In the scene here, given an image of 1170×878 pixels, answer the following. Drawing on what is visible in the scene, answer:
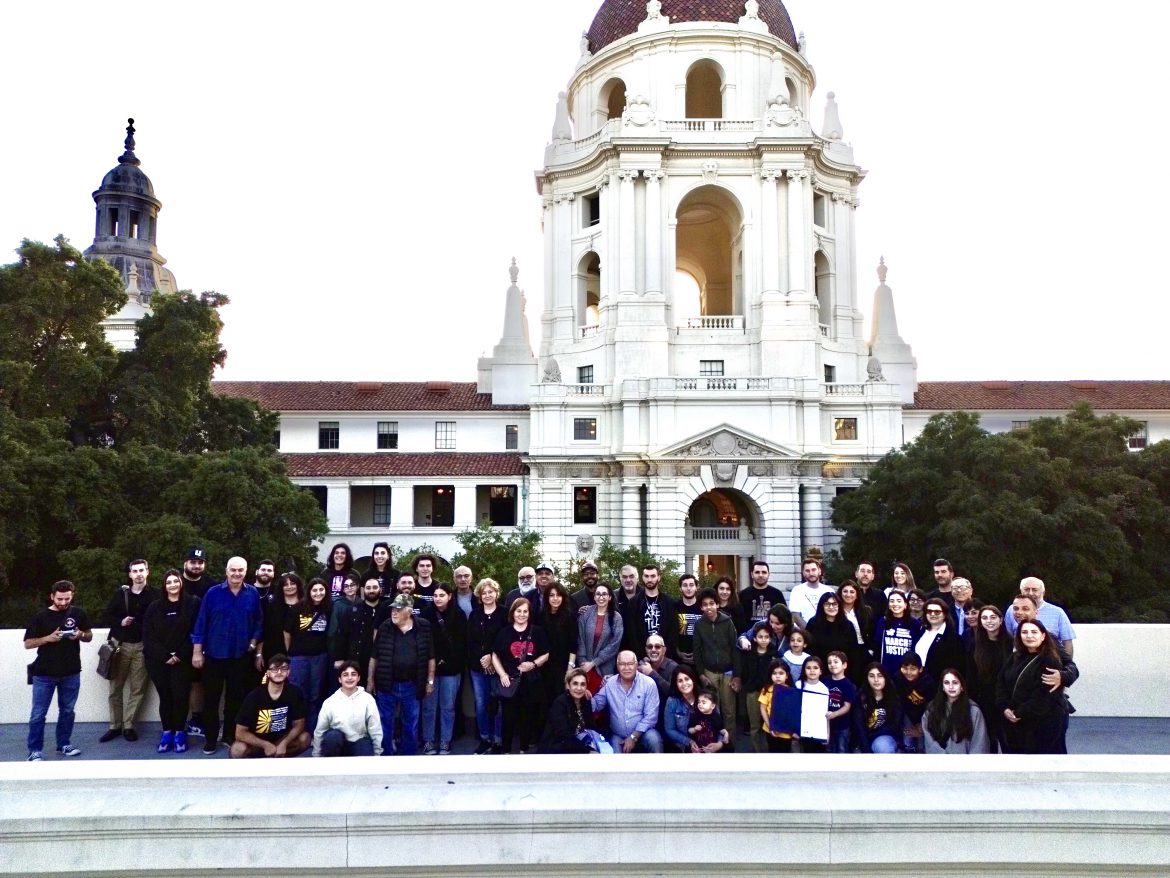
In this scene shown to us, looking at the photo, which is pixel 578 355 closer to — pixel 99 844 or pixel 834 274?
pixel 834 274

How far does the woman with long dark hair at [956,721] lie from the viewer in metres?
7.34

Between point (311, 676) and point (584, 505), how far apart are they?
3009 centimetres

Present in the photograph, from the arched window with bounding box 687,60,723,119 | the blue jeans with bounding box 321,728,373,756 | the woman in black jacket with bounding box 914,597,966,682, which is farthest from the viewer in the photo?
the arched window with bounding box 687,60,723,119

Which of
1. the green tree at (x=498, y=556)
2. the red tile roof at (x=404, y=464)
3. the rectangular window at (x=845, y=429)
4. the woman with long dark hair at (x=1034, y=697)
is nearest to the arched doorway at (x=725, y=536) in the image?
the rectangular window at (x=845, y=429)

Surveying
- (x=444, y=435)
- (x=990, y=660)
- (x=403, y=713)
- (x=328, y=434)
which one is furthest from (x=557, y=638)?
(x=328, y=434)

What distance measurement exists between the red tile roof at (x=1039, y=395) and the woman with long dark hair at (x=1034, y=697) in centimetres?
3758

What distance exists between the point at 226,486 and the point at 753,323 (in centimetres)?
2629

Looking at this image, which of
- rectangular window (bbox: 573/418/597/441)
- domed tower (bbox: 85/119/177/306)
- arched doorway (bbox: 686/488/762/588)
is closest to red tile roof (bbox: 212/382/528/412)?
rectangular window (bbox: 573/418/597/441)

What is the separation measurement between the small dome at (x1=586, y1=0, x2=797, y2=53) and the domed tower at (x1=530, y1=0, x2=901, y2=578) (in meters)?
0.11

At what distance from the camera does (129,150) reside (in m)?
53.4

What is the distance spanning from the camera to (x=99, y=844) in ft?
11.5

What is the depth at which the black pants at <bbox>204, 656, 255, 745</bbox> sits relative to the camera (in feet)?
28.1

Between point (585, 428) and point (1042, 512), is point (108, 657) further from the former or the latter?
point (585, 428)

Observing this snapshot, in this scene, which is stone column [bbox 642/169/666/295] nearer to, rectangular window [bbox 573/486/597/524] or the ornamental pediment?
the ornamental pediment
